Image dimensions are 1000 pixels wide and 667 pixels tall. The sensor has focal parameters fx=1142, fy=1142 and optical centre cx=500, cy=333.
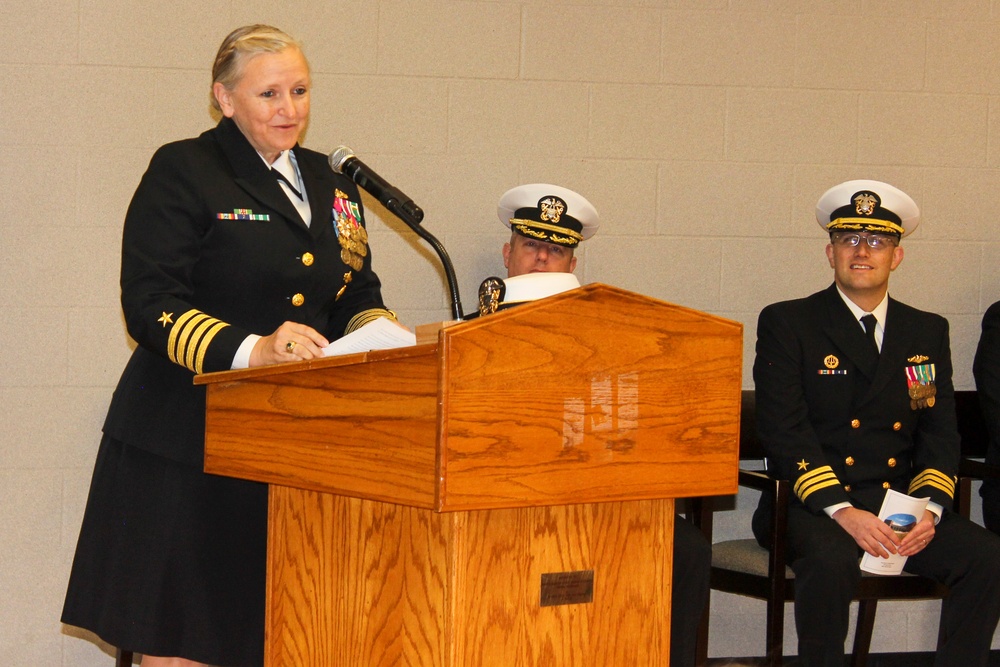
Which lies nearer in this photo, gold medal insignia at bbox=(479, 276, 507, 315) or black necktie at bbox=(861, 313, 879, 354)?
gold medal insignia at bbox=(479, 276, 507, 315)

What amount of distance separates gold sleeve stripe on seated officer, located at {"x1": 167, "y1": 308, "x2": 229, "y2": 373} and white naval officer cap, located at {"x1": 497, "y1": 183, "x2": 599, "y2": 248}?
1669 mm

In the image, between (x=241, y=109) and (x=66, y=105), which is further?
(x=66, y=105)

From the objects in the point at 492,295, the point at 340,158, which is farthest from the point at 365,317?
the point at 492,295

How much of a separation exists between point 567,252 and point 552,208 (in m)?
0.15

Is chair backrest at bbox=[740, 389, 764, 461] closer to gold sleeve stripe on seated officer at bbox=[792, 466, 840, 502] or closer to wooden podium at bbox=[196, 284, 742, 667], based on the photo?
gold sleeve stripe on seated officer at bbox=[792, 466, 840, 502]

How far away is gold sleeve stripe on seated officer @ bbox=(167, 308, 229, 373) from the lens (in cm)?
178

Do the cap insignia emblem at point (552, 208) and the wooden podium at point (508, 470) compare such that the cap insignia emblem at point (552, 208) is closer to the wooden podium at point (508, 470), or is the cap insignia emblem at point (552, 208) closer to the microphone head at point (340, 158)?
the microphone head at point (340, 158)

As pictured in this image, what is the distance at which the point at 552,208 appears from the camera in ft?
11.1

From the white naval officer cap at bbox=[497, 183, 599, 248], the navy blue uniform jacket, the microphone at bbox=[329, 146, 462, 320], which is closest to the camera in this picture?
the microphone at bbox=[329, 146, 462, 320]

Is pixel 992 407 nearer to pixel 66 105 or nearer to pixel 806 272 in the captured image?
pixel 806 272

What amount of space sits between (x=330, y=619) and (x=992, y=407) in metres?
2.57

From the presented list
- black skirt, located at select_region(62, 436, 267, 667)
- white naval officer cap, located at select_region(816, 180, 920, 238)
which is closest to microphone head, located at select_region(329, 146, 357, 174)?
black skirt, located at select_region(62, 436, 267, 667)

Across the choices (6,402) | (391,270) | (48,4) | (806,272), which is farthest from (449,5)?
(6,402)

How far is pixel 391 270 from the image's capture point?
357cm
